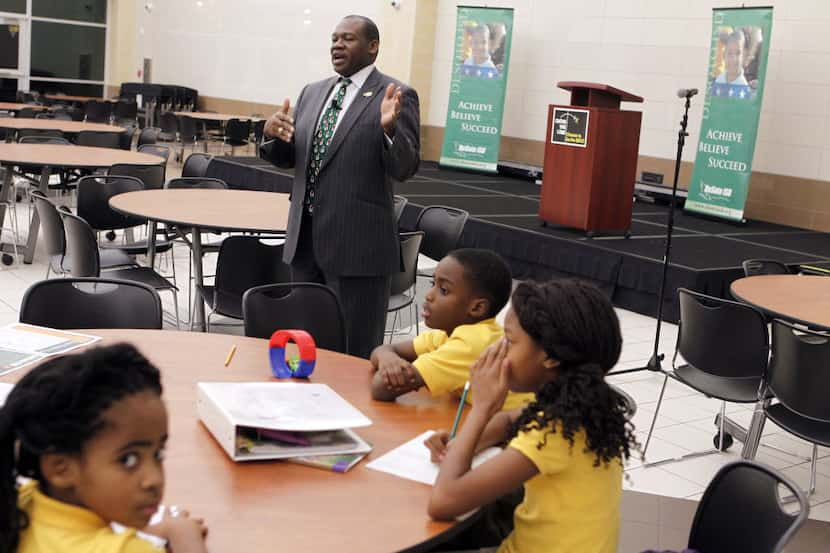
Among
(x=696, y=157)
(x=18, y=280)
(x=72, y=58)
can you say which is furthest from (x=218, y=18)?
A: (x=18, y=280)

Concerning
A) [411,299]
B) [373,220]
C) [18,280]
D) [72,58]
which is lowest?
[18,280]

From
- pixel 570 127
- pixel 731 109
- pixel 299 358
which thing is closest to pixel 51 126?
pixel 570 127

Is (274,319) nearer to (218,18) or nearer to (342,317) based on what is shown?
(342,317)

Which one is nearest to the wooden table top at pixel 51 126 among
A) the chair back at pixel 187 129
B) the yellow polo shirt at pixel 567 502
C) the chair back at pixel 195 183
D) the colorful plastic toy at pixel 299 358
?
the chair back at pixel 187 129

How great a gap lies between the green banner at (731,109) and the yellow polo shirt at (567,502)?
8.07m

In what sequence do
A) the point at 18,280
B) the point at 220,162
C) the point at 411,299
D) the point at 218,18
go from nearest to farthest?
the point at 411,299 → the point at 18,280 → the point at 220,162 → the point at 218,18

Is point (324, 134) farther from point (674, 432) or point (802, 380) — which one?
point (674, 432)

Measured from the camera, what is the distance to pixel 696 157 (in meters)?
9.73

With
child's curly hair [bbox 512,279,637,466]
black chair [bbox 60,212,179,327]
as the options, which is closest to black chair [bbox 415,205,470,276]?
black chair [bbox 60,212,179,327]

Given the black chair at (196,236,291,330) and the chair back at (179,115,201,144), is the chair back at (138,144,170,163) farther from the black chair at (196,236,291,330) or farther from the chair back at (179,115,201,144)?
the chair back at (179,115,201,144)

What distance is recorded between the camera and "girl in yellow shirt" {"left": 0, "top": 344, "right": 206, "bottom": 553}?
1.20 meters

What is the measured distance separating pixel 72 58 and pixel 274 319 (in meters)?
17.7

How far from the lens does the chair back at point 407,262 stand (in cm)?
471

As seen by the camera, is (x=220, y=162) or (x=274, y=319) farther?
(x=220, y=162)
